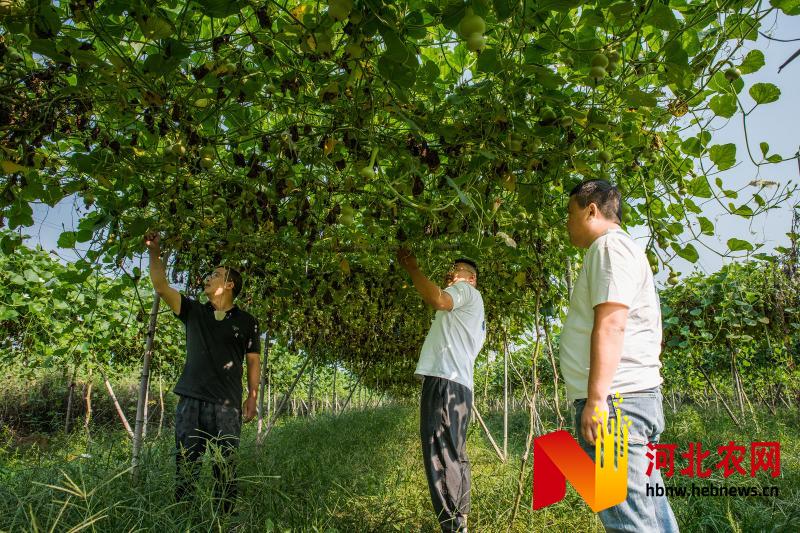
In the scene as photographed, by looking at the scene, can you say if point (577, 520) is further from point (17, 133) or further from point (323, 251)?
point (17, 133)

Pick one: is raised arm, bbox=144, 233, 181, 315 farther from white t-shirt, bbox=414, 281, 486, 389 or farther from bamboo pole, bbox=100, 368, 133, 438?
white t-shirt, bbox=414, 281, 486, 389

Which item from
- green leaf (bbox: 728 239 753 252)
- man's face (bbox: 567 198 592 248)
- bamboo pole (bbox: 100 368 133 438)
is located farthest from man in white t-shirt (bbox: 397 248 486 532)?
bamboo pole (bbox: 100 368 133 438)

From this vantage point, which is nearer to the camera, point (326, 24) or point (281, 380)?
point (326, 24)

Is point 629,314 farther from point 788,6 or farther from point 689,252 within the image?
point 788,6

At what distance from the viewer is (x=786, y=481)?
3.97 metres

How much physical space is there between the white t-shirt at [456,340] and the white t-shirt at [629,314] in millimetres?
1110

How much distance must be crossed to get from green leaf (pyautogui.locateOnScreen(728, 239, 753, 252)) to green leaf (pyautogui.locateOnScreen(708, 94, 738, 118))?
558mm

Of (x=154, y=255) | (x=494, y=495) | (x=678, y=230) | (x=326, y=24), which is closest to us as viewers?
(x=326, y=24)

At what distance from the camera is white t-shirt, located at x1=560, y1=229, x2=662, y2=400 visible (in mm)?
1648

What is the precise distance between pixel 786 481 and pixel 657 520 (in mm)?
3441

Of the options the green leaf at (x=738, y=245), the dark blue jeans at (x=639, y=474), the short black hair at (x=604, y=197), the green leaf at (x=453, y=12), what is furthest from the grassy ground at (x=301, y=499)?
the green leaf at (x=453, y=12)

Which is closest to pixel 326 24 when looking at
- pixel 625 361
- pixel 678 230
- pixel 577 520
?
pixel 625 361

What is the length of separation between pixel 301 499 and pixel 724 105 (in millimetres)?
2866

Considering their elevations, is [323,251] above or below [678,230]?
above
